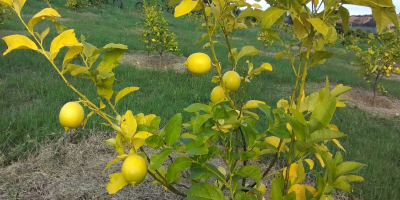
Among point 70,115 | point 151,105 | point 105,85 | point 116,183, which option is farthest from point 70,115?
point 151,105

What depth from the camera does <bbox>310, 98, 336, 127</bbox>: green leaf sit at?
0.77 m

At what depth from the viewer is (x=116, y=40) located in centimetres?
712

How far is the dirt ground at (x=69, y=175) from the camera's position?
72.5 inches

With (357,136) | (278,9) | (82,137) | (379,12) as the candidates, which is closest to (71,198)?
(82,137)

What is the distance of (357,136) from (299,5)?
2.93m

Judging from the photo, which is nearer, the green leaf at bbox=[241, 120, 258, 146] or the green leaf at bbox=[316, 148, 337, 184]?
the green leaf at bbox=[316, 148, 337, 184]

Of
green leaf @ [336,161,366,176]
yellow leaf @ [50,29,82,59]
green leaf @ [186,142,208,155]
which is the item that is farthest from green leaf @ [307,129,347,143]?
yellow leaf @ [50,29,82,59]

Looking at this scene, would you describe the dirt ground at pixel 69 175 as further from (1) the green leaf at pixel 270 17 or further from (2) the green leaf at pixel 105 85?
(1) the green leaf at pixel 270 17

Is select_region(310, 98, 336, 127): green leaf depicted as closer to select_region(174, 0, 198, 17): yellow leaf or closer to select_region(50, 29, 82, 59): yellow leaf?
select_region(174, 0, 198, 17): yellow leaf

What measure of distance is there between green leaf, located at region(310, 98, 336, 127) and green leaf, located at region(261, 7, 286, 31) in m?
0.23

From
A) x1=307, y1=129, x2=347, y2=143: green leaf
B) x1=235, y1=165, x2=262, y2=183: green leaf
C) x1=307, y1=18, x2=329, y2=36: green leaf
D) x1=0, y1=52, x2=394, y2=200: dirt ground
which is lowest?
x1=0, y1=52, x2=394, y2=200: dirt ground

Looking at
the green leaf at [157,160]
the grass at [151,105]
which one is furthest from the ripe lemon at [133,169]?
the grass at [151,105]

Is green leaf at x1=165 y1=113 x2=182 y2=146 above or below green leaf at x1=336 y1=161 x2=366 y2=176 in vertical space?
above

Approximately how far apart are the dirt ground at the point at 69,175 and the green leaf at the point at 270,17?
1330 millimetres
